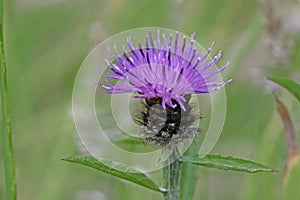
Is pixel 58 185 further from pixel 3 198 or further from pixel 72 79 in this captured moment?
pixel 72 79

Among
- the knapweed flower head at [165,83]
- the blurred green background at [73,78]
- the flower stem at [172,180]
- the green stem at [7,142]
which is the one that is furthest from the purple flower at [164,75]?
the blurred green background at [73,78]

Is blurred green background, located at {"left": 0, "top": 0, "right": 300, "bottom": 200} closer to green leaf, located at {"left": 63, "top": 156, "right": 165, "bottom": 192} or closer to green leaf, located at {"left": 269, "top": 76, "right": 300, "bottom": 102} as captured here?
green leaf, located at {"left": 269, "top": 76, "right": 300, "bottom": 102}

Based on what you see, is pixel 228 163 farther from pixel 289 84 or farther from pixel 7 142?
pixel 7 142

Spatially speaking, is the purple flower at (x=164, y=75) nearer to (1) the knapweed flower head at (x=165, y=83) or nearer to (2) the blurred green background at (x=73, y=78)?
(1) the knapweed flower head at (x=165, y=83)

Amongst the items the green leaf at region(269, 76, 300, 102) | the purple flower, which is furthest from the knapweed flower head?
the green leaf at region(269, 76, 300, 102)

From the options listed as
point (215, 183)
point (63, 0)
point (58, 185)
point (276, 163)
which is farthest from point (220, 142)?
point (63, 0)

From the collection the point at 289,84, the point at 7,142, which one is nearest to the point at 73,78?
the point at 7,142
